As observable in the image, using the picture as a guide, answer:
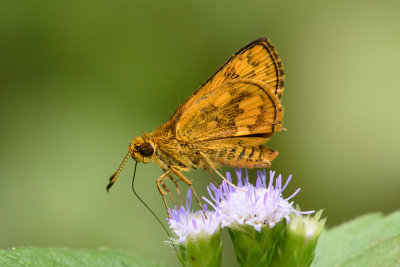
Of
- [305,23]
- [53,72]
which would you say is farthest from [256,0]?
[53,72]

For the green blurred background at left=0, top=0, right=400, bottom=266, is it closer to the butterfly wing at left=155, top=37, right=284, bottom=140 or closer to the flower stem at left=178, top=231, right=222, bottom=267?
the butterfly wing at left=155, top=37, right=284, bottom=140

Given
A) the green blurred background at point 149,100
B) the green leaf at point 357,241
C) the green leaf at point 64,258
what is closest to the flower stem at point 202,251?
the green leaf at point 64,258

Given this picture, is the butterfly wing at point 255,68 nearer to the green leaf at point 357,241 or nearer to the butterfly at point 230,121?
the butterfly at point 230,121

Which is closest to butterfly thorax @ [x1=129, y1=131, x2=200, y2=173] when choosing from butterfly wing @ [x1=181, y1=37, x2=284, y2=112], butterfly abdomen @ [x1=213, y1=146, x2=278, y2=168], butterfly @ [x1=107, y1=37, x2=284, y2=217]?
butterfly @ [x1=107, y1=37, x2=284, y2=217]

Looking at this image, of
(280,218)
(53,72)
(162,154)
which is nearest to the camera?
(280,218)

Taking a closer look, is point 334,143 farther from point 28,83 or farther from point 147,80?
point 28,83

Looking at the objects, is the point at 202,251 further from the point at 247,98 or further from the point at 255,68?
the point at 255,68

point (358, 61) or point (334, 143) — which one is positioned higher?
point (358, 61)
